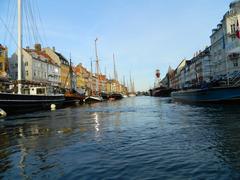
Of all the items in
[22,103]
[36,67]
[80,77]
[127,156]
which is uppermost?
[80,77]

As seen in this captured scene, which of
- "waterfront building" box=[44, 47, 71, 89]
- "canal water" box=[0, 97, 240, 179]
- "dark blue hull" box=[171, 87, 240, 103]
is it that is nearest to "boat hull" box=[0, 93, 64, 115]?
"canal water" box=[0, 97, 240, 179]

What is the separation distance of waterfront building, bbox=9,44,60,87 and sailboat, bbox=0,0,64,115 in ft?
82.3

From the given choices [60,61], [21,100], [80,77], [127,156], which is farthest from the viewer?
[80,77]

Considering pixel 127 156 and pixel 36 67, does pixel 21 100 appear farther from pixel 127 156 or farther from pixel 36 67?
pixel 36 67

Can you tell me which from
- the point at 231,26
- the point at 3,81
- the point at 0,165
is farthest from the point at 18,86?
the point at 231,26

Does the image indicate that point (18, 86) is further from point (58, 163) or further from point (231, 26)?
point (231, 26)

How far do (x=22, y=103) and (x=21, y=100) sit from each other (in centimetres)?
50

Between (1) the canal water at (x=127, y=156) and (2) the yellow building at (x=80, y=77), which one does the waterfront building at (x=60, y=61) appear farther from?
(1) the canal water at (x=127, y=156)

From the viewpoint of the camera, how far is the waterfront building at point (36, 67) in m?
79.0

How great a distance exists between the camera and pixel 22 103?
36969mm

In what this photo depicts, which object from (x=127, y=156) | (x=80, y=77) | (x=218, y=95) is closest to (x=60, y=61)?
(x=80, y=77)

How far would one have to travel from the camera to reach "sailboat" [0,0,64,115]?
111ft

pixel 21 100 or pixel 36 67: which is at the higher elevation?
pixel 36 67

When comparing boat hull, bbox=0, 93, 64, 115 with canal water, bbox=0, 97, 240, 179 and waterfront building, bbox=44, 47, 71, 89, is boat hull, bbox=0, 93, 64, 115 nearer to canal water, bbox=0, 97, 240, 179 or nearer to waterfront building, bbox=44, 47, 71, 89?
canal water, bbox=0, 97, 240, 179
